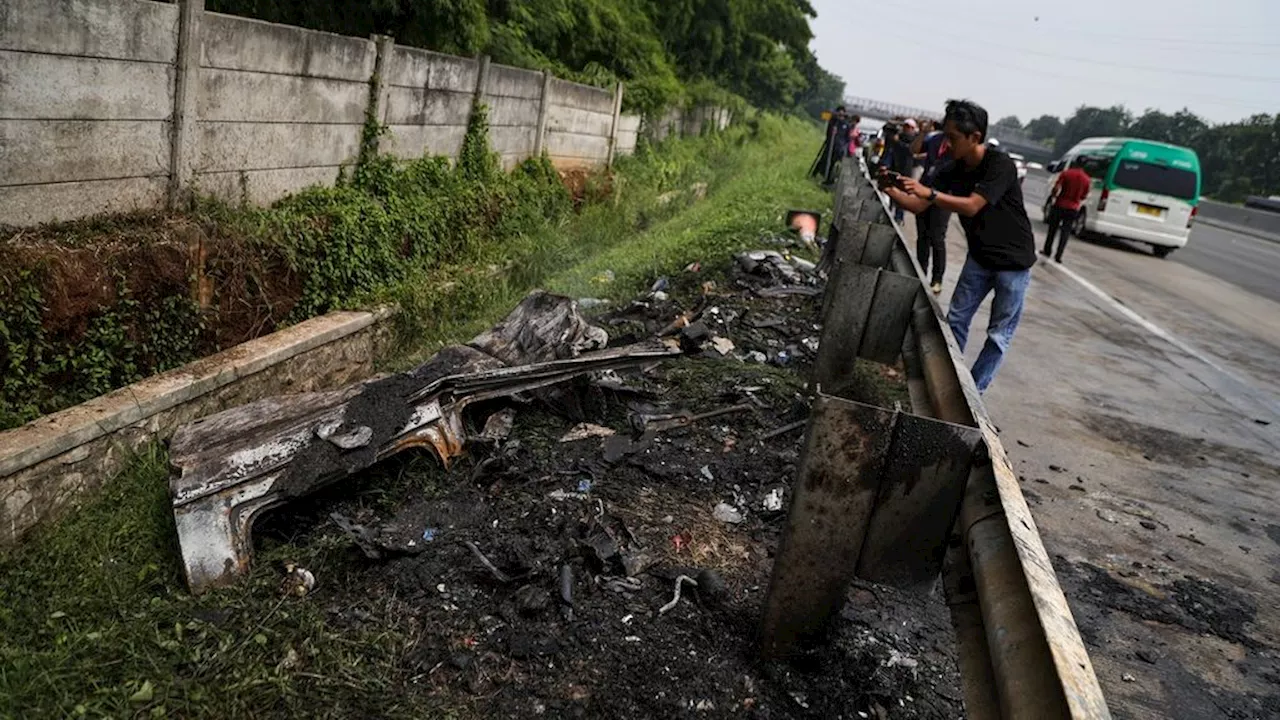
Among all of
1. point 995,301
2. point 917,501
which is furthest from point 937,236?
point 917,501

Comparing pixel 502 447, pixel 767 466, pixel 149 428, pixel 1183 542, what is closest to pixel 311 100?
pixel 149 428

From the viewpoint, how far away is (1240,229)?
100ft

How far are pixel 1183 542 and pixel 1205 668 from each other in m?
1.30

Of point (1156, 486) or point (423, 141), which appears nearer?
point (1156, 486)

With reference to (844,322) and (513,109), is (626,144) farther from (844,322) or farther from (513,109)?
(844,322)

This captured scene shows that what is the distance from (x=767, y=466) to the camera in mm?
4234

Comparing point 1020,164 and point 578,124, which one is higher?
point 1020,164

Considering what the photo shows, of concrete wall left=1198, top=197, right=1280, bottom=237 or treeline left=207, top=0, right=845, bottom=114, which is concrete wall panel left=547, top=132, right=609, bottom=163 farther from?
concrete wall left=1198, top=197, right=1280, bottom=237

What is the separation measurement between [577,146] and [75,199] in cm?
872

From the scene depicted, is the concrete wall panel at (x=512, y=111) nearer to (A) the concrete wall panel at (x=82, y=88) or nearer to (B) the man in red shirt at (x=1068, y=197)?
(A) the concrete wall panel at (x=82, y=88)

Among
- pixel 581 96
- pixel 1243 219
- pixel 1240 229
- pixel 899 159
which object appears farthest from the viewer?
pixel 1243 219

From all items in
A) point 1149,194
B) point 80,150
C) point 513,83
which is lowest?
point 80,150

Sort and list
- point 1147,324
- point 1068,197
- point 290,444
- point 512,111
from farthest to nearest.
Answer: point 1068,197, point 1147,324, point 512,111, point 290,444

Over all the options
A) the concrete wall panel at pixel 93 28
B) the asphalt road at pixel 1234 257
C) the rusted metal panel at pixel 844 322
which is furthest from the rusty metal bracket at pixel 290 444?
the asphalt road at pixel 1234 257
